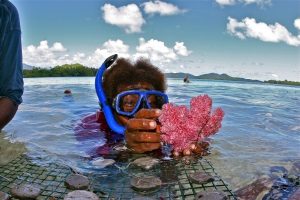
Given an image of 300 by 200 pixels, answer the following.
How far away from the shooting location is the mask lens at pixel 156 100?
190 inches

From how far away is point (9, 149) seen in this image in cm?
457

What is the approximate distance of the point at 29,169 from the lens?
11.1 ft

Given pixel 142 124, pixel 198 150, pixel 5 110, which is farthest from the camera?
pixel 198 150

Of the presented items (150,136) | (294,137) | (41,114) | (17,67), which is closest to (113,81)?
(150,136)

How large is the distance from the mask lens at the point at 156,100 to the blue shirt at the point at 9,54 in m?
2.57

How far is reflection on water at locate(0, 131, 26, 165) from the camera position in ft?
13.0

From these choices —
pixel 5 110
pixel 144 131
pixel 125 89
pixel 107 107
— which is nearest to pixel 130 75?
pixel 125 89

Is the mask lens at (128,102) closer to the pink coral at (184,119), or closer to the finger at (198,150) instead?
the finger at (198,150)

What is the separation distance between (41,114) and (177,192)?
6317mm

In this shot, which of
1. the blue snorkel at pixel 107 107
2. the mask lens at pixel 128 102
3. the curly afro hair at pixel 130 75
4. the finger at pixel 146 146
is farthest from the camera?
the curly afro hair at pixel 130 75

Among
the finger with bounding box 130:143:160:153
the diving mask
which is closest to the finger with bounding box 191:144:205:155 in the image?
the finger with bounding box 130:143:160:153

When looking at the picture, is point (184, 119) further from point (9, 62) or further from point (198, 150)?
point (9, 62)

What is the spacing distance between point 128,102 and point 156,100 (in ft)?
1.38

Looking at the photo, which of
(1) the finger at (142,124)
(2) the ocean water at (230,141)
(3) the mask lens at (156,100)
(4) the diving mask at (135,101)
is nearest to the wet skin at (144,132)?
(1) the finger at (142,124)
